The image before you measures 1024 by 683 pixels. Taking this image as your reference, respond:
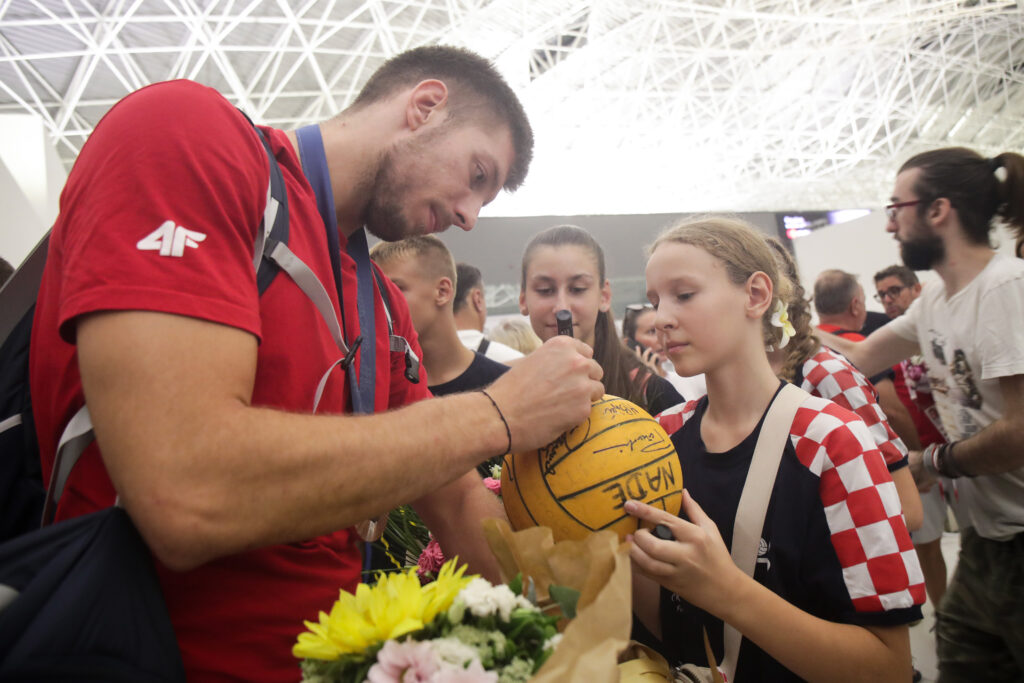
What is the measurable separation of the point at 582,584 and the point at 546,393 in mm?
448

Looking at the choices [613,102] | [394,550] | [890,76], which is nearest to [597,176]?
[613,102]

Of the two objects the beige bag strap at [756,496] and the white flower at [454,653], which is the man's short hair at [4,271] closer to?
the white flower at [454,653]

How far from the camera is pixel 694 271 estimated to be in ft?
5.92

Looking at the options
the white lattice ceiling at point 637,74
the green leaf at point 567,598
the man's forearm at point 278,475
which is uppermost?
the white lattice ceiling at point 637,74

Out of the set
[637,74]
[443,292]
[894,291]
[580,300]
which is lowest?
[580,300]

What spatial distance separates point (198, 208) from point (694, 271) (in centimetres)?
131

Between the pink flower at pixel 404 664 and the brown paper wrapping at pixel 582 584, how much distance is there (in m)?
0.14

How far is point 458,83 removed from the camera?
1.77 m

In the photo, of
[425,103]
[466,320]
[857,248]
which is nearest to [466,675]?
[425,103]

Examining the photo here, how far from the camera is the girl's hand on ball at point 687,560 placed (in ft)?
4.09

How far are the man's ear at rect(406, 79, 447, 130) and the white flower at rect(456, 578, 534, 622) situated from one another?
1199 millimetres

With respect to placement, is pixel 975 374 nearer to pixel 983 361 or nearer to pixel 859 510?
pixel 983 361

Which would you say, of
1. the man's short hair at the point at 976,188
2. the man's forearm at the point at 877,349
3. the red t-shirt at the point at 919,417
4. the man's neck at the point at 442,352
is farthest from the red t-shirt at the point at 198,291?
the red t-shirt at the point at 919,417

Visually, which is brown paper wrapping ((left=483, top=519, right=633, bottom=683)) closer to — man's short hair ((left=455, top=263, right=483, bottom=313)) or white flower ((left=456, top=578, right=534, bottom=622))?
white flower ((left=456, top=578, right=534, bottom=622))
